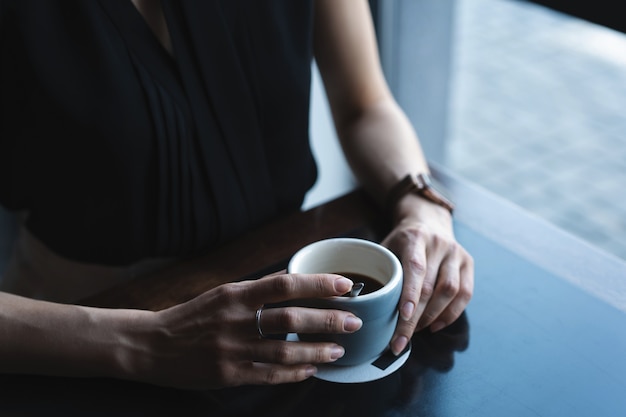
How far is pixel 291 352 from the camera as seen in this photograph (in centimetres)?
74

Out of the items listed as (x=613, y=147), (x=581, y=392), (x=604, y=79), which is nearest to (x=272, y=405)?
(x=581, y=392)

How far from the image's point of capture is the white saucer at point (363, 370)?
2.55ft

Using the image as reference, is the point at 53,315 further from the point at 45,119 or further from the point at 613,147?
the point at 613,147

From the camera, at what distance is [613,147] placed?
2.59m

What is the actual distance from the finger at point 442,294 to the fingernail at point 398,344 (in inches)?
1.7

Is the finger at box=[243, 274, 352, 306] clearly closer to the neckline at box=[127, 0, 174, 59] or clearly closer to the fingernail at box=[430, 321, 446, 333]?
the fingernail at box=[430, 321, 446, 333]

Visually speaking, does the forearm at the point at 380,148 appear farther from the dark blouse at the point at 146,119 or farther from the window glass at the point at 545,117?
the window glass at the point at 545,117

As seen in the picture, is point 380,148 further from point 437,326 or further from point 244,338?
point 244,338

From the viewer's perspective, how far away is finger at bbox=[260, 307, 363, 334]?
72 centimetres

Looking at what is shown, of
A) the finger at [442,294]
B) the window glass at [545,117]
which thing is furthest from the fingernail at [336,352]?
the window glass at [545,117]

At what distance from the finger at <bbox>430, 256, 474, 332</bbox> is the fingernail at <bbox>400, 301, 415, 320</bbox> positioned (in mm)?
63

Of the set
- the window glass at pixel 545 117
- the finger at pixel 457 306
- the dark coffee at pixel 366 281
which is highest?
the dark coffee at pixel 366 281

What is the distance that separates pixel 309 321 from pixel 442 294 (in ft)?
0.63

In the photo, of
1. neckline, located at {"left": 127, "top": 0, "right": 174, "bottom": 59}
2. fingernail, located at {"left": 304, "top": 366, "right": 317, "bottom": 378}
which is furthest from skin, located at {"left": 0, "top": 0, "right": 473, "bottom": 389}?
neckline, located at {"left": 127, "top": 0, "right": 174, "bottom": 59}
